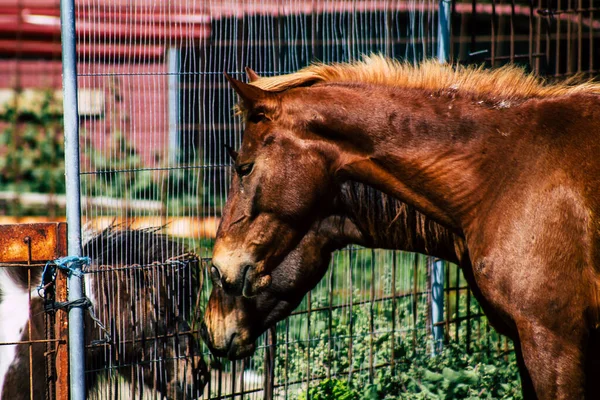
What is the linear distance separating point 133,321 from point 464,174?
2.03 metres

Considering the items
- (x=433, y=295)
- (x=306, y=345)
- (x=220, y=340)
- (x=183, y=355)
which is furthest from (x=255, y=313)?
(x=433, y=295)

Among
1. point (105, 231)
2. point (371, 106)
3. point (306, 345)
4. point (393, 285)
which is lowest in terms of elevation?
point (306, 345)

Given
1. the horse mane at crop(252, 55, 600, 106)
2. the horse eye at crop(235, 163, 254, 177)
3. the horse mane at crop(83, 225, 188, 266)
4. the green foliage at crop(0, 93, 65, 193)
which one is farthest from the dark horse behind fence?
the green foliage at crop(0, 93, 65, 193)

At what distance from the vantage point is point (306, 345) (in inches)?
210

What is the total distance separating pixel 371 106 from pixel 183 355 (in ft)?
6.52

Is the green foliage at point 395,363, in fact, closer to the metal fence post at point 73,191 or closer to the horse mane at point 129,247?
the horse mane at point 129,247

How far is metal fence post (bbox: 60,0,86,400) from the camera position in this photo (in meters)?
3.95

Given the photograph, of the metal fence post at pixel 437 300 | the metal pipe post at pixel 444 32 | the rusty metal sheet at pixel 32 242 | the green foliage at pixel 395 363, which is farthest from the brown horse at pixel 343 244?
the metal pipe post at pixel 444 32

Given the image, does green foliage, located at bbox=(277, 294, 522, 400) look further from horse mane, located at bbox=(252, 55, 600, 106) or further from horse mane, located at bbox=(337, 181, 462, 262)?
horse mane, located at bbox=(252, 55, 600, 106)

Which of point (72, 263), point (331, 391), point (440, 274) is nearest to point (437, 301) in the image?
→ point (440, 274)

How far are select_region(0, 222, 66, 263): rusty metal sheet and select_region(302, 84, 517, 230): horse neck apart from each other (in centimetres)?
145

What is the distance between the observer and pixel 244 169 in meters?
3.77

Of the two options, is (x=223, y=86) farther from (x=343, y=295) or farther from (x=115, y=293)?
(x=343, y=295)

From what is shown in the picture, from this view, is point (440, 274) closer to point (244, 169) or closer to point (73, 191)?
point (244, 169)
